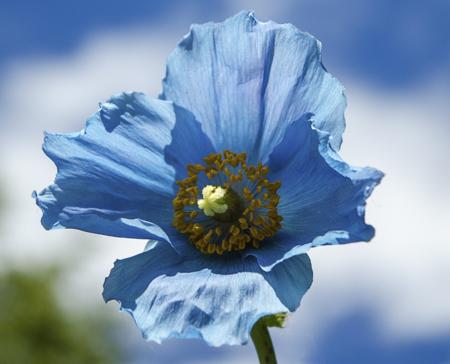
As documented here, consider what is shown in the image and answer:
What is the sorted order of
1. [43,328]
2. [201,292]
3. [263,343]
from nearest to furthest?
[263,343] → [201,292] → [43,328]

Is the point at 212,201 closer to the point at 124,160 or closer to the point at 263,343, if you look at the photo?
the point at 124,160

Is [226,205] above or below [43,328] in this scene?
below

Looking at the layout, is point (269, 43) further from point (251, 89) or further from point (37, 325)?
point (37, 325)

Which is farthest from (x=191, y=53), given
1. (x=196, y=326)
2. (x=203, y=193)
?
(x=196, y=326)

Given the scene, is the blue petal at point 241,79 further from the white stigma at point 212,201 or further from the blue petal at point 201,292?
the blue petal at point 201,292

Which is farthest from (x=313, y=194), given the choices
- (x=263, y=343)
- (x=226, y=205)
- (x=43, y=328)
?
(x=43, y=328)

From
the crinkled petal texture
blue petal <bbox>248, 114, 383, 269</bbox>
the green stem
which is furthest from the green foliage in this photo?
the green stem

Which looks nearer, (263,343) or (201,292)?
(263,343)
